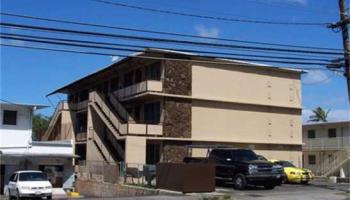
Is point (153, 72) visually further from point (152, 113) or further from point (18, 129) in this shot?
point (18, 129)

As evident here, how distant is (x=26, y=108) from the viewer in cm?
4425

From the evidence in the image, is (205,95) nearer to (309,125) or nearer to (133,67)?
(133,67)

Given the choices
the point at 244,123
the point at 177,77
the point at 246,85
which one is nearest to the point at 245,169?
the point at 177,77

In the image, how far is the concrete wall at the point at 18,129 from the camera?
43.1m

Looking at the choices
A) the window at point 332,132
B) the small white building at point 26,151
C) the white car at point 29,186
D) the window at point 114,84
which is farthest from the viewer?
the window at point 332,132

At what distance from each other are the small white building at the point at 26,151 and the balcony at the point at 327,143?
83.2 feet

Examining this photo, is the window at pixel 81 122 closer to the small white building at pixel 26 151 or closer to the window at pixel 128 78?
the window at pixel 128 78

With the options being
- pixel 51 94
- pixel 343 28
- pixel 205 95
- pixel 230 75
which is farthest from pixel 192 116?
pixel 51 94

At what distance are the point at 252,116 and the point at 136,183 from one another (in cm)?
1517

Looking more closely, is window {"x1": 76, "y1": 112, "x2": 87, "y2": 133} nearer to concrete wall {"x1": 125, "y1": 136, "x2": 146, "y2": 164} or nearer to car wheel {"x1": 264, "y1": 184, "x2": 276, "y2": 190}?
concrete wall {"x1": 125, "y1": 136, "x2": 146, "y2": 164}

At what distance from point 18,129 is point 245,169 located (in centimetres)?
2098

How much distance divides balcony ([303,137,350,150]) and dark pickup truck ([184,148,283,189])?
2889 centimetres

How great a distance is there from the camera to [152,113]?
46.9 meters

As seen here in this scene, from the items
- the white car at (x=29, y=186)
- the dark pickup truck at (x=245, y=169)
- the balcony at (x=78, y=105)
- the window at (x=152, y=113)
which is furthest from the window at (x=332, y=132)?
the white car at (x=29, y=186)
